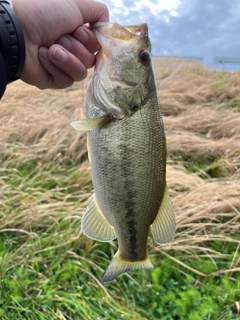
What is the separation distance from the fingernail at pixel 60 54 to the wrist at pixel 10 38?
0.16 metres

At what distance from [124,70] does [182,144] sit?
12.8ft

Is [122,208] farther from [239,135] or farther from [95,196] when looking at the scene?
[239,135]

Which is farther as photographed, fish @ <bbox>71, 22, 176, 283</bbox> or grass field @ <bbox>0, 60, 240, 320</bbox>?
grass field @ <bbox>0, 60, 240, 320</bbox>

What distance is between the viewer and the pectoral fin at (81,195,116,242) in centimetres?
184

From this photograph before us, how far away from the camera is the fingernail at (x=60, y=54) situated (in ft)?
6.33

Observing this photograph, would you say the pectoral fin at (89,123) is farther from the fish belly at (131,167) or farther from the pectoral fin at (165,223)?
the pectoral fin at (165,223)

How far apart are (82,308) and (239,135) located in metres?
3.71

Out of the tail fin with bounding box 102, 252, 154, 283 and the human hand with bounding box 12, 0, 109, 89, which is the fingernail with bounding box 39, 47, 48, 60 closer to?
the human hand with bounding box 12, 0, 109, 89

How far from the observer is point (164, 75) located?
34.7 ft

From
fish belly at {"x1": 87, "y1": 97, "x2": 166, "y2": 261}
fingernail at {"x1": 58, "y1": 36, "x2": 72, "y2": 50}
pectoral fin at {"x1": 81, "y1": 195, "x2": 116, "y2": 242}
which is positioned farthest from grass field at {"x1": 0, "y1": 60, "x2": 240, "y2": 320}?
fingernail at {"x1": 58, "y1": 36, "x2": 72, "y2": 50}

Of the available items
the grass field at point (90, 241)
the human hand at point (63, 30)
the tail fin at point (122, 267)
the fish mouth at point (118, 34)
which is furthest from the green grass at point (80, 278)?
the fish mouth at point (118, 34)

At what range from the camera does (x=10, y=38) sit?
176cm

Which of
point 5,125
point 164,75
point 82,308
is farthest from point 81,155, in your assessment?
point 164,75

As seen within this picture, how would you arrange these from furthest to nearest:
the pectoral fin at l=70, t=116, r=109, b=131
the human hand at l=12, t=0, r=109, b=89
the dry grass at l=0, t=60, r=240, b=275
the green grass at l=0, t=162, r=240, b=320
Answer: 1. the dry grass at l=0, t=60, r=240, b=275
2. the green grass at l=0, t=162, r=240, b=320
3. the human hand at l=12, t=0, r=109, b=89
4. the pectoral fin at l=70, t=116, r=109, b=131
